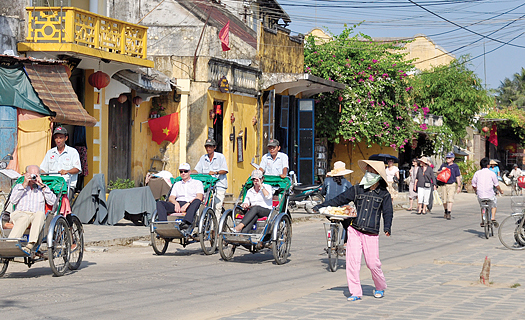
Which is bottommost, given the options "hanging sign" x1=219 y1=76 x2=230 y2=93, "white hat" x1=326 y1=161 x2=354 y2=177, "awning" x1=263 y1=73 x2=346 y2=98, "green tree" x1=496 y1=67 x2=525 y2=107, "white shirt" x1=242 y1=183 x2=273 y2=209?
"white shirt" x1=242 y1=183 x2=273 y2=209

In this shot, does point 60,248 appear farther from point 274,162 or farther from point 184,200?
point 274,162

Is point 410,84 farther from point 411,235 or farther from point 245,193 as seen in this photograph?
point 245,193

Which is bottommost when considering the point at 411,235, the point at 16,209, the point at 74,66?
the point at 411,235

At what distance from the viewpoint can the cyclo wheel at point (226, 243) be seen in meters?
11.1

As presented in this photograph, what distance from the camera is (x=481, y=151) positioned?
5081 centimetres

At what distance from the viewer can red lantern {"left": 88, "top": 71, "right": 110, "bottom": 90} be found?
1812cm

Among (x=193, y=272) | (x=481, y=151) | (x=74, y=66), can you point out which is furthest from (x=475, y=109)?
(x=193, y=272)

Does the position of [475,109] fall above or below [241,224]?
above

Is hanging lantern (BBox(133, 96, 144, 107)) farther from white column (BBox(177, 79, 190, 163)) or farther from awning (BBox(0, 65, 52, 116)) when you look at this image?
awning (BBox(0, 65, 52, 116))

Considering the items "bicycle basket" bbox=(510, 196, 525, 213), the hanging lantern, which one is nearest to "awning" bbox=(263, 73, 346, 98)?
the hanging lantern

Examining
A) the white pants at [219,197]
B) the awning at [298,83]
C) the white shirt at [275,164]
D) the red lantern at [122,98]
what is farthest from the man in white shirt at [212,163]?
the awning at [298,83]

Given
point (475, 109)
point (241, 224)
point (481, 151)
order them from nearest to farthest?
1. point (241, 224)
2. point (475, 109)
3. point (481, 151)

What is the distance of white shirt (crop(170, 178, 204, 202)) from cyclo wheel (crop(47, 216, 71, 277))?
2.94m

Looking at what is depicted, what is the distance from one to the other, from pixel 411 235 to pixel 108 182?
8063mm
